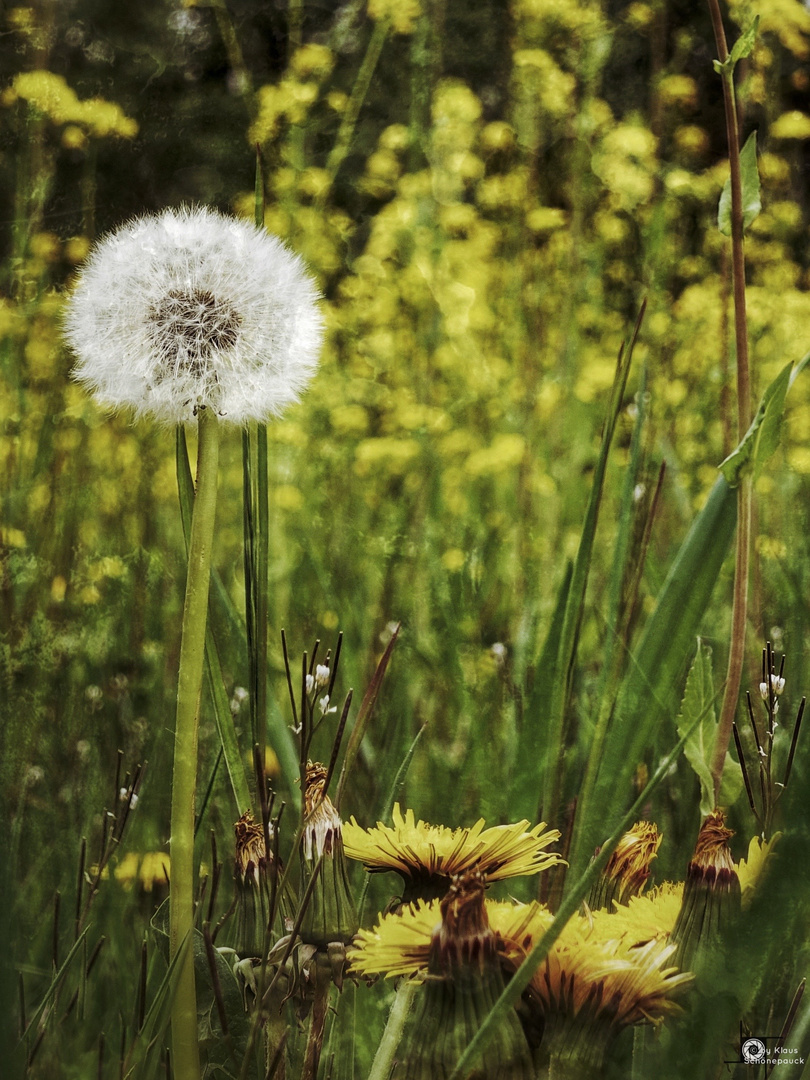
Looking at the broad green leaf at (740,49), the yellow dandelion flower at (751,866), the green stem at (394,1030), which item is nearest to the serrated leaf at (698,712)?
the yellow dandelion flower at (751,866)

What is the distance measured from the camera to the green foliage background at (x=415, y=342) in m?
0.42

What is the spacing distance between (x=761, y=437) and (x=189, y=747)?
0.76 ft

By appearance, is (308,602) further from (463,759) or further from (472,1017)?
(472,1017)

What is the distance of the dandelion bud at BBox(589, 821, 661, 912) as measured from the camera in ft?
0.97

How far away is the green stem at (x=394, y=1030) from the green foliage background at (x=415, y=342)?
13 centimetres

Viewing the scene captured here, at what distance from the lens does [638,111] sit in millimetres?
485

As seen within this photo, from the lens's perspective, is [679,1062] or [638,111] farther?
[638,111]

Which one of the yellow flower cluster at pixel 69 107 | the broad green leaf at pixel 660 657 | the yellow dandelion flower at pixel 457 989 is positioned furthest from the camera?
the yellow flower cluster at pixel 69 107

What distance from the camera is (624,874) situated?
30 centimetres

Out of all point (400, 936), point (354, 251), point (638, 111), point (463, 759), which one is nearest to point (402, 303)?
point (354, 251)

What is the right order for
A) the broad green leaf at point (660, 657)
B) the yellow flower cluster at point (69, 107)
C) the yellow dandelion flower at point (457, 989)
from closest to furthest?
the yellow dandelion flower at point (457, 989) < the broad green leaf at point (660, 657) < the yellow flower cluster at point (69, 107)

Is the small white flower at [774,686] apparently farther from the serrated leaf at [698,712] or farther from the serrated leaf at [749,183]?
the serrated leaf at [749,183]

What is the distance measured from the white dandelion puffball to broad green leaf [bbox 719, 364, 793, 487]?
168mm

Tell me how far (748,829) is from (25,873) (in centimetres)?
31
